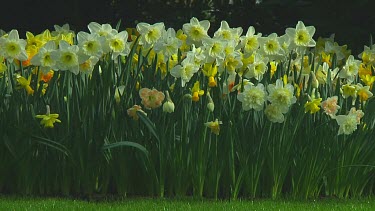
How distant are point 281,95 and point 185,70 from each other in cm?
55

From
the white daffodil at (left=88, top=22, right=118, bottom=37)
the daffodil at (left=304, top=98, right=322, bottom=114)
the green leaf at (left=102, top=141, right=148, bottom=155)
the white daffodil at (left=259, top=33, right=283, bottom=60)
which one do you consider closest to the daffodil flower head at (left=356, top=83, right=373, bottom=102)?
the daffodil at (left=304, top=98, right=322, bottom=114)

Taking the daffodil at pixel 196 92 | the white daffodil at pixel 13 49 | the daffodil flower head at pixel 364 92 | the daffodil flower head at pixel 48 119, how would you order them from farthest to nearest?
the daffodil flower head at pixel 364 92, the white daffodil at pixel 13 49, the daffodil at pixel 196 92, the daffodil flower head at pixel 48 119

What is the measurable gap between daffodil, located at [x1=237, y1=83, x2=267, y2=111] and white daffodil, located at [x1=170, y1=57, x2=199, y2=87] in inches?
11.9

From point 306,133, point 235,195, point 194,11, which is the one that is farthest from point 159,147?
point 194,11

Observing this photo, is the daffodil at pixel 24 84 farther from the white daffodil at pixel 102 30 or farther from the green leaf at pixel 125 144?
the green leaf at pixel 125 144

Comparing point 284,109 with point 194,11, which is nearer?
point 284,109

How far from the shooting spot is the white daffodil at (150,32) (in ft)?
15.5

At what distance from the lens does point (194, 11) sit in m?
7.51

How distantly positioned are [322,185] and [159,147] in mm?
1059

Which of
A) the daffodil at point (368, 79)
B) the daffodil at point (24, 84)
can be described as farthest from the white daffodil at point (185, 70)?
the daffodil at point (368, 79)

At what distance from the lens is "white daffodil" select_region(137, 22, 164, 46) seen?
473 centimetres

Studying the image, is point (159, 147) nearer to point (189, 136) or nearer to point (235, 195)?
point (189, 136)

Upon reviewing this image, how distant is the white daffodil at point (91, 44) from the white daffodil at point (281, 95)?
962mm

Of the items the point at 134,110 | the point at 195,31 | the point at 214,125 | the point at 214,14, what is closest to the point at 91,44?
the point at 134,110
